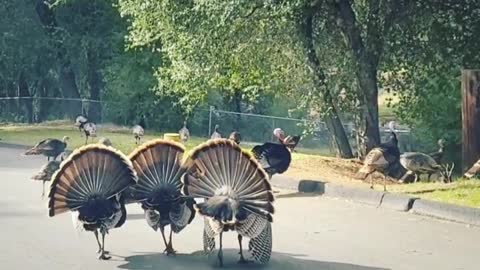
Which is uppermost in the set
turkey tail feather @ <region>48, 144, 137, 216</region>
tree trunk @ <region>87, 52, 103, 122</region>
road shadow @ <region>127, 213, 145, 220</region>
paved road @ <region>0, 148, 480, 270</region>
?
tree trunk @ <region>87, 52, 103, 122</region>

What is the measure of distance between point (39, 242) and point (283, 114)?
22.0 metres

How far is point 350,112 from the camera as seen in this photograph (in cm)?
2019

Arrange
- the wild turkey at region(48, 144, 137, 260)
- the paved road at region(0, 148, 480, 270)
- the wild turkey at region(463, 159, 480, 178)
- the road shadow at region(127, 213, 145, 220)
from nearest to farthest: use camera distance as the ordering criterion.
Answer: the wild turkey at region(48, 144, 137, 260)
the paved road at region(0, 148, 480, 270)
the road shadow at region(127, 213, 145, 220)
the wild turkey at region(463, 159, 480, 178)

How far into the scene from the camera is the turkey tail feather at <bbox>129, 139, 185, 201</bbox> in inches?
375

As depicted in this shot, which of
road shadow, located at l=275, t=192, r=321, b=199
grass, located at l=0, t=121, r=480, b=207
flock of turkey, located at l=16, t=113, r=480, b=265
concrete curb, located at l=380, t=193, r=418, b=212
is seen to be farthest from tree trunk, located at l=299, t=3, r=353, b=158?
flock of turkey, located at l=16, t=113, r=480, b=265

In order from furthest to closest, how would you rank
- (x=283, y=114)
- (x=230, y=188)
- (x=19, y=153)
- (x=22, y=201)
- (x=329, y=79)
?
(x=283, y=114) < (x=19, y=153) < (x=329, y=79) < (x=22, y=201) < (x=230, y=188)

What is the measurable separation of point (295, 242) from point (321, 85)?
8711 mm

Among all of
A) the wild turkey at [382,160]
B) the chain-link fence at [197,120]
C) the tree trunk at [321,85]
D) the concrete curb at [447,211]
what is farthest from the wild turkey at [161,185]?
the chain-link fence at [197,120]

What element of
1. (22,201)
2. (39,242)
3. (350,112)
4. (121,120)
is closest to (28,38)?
(121,120)

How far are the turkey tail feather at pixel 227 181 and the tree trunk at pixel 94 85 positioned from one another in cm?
2450

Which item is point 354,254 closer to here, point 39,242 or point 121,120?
point 39,242

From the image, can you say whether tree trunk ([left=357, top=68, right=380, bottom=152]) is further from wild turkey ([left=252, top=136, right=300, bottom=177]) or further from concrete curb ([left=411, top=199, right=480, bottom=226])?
concrete curb ([left=411, top=199, right=480, bottom=226])

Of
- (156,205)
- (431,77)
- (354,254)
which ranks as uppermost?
(431,77)

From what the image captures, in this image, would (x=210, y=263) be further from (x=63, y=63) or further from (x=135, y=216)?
(x=63, y=63)
